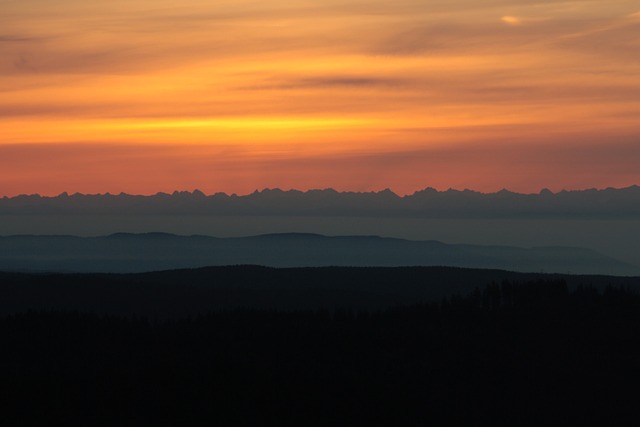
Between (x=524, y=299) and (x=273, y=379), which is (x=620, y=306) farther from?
(x=273, y=379)

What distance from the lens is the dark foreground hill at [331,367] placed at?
10344 centimetres

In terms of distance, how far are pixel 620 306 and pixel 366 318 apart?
111ft

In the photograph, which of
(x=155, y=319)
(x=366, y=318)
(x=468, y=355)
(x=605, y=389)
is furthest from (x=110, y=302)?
(x=605, y=389)

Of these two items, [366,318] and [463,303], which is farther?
[463,303]

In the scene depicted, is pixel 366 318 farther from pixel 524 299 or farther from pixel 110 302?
pixel 110 302

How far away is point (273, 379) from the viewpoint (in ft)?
386

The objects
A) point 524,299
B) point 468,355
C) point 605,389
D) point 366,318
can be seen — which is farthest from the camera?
point 524,299

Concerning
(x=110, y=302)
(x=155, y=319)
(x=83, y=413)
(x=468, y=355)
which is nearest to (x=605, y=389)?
(x=468, y=355)

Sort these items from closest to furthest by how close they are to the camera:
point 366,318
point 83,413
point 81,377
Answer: point 83,413 < point 81,377 < point 366,318

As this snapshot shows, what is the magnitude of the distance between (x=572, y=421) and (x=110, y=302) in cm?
9306

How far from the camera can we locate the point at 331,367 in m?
127

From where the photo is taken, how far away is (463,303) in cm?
17488

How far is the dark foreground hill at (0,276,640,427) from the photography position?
103 m

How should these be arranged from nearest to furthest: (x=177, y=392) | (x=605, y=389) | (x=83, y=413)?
(x=83, y=413) → (x=177, y=392) → (x=605, y=389)
